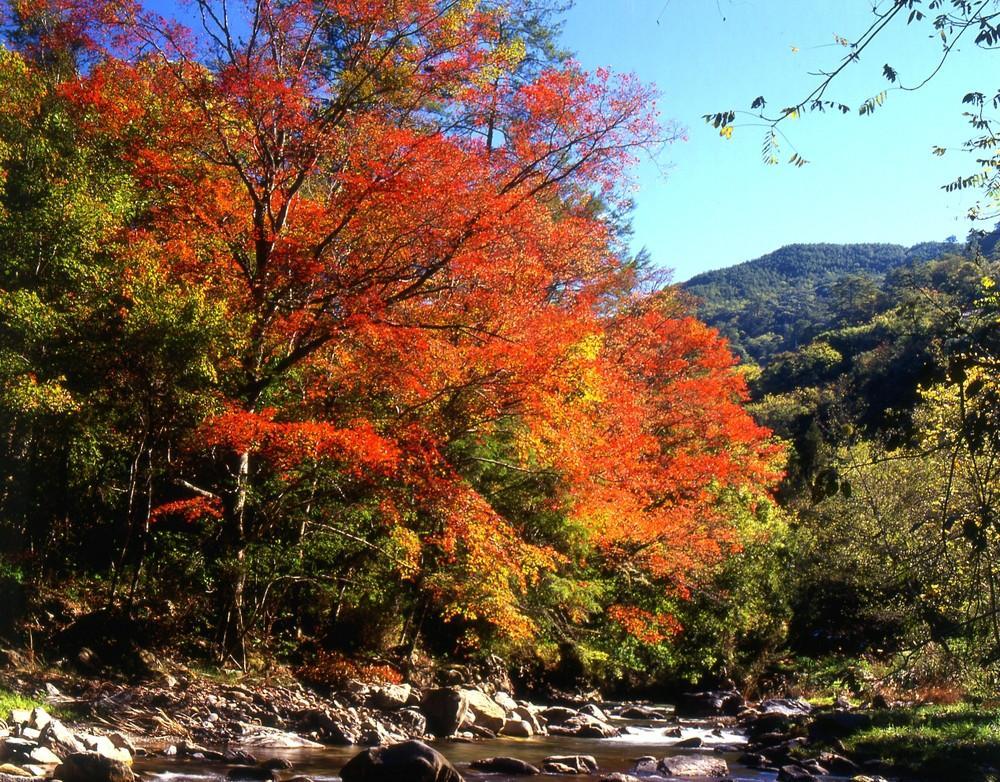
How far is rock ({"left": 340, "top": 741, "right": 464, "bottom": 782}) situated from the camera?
8.91 metres

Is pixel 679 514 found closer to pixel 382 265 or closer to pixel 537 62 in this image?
pixel 382 265

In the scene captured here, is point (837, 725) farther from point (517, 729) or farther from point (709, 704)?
point (709, 704)

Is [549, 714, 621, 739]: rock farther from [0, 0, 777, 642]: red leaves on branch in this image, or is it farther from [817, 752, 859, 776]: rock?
[817, 752, 859, 776]: rock

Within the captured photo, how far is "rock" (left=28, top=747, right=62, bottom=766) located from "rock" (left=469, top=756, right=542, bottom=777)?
486 centimetres

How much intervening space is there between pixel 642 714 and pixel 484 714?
5.84 meters

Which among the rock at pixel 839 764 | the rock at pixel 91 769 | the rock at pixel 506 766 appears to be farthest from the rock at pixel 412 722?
the rock at pixel 839 764

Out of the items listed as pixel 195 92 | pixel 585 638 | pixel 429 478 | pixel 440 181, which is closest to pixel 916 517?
pixel 585 638

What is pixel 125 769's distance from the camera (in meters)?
8.08

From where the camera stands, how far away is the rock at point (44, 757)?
816 centimetres

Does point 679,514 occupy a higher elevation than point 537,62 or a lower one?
lower

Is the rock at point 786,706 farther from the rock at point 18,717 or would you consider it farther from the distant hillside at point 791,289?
the distant hillside at point 791,289

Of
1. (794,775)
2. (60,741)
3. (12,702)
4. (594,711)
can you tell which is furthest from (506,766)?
(594,711)

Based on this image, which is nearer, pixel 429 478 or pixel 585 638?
pixel 429 478

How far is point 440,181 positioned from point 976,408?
421 inches
